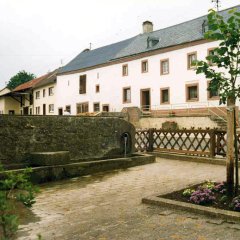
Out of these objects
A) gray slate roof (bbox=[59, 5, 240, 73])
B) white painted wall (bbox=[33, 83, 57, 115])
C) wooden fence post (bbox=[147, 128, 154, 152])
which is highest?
gray slate roof (bbox=[59, 5, 240, 73])

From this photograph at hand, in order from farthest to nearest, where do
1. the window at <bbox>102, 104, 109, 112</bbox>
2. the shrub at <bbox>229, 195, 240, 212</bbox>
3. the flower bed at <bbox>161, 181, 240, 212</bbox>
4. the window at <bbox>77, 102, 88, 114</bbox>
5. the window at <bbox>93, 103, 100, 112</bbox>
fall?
the window at <bbox>77, 102, 88, 114</bbox>, the window at <bbox>93, 103, 100, 112</bbox>, the window at <bbox>102, 104, 109, 112</bbox>, the flower bed at <bbox>161, 181, 240, 212</bbox>, the shrub at <bbox>229, 195, 240, 212</bbox>

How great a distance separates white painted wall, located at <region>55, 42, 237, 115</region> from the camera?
1218 inches

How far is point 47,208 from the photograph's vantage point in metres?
6.71

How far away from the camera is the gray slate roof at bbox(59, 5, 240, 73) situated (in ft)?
108

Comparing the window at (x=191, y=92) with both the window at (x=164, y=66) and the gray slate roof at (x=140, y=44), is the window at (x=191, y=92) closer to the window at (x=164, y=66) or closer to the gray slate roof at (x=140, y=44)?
the window at (x=164, y=66)

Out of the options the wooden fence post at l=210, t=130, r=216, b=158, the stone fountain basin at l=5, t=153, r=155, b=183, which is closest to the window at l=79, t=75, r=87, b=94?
the stone fountain basin at l=5, t=153, r=155, b=183

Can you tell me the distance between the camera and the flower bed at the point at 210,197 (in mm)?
5825

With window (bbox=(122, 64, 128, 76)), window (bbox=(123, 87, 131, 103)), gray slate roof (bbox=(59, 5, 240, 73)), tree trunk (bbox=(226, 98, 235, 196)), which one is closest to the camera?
tree trunk (bbox=(226, 98, 235, 196))

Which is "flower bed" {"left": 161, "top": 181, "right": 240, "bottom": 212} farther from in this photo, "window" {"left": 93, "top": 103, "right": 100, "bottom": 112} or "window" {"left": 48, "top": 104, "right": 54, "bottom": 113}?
"window" {"left": 48, "top": 104, "right": 54, "bottom": 113}

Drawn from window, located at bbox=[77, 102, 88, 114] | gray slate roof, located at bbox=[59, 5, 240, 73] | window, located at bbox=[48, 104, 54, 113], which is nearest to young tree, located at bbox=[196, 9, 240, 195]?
gray slate roof, located at bbox=[59, 5, 240, 73]

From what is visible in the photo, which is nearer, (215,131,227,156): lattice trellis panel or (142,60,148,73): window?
(215,131,227,156): lattice trellis panel

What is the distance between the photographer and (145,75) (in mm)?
35531

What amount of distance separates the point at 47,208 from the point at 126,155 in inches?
265

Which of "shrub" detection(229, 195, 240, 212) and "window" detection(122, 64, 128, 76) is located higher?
"window" detection(122, 64, 128, 76)
